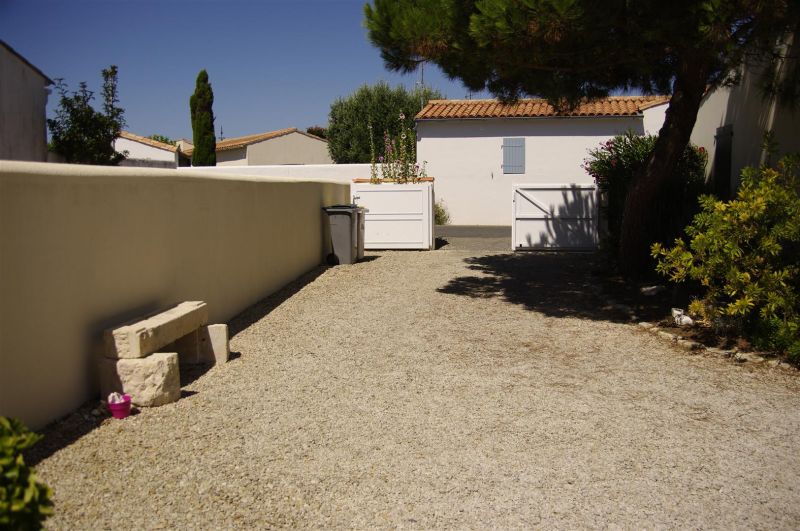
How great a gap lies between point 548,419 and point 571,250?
10.9 metres

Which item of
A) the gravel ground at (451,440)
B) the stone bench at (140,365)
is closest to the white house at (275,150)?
the gravel ground at (451,440)

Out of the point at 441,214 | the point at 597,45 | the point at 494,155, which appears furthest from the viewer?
the point at 441,214

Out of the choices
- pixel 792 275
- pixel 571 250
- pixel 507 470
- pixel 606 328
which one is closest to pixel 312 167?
pixel 571 250

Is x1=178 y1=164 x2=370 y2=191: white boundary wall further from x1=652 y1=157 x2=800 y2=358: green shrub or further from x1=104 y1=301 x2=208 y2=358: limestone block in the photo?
x1=104 y1=301 x2=208 y2=358: limestone block

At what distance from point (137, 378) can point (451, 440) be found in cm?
226

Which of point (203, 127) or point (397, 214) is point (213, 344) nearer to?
point (397, 214)

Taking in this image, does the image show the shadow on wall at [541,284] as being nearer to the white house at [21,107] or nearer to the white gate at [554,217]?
the white gate at [554,217]

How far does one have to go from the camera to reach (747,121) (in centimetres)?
1115

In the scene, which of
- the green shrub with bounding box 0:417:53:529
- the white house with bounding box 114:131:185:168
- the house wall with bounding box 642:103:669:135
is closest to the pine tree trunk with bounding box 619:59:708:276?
the green shrub with bounding box 0:417:53:529

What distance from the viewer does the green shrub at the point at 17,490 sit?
2139mm

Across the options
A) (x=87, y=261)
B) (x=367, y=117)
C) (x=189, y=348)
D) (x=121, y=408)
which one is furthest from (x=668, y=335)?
(x=367, y=117)

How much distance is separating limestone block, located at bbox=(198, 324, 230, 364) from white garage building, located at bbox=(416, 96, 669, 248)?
17.7 meters

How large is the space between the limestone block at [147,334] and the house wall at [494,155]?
18.4m

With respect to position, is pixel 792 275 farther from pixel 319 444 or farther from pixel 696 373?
pixel 319 444
